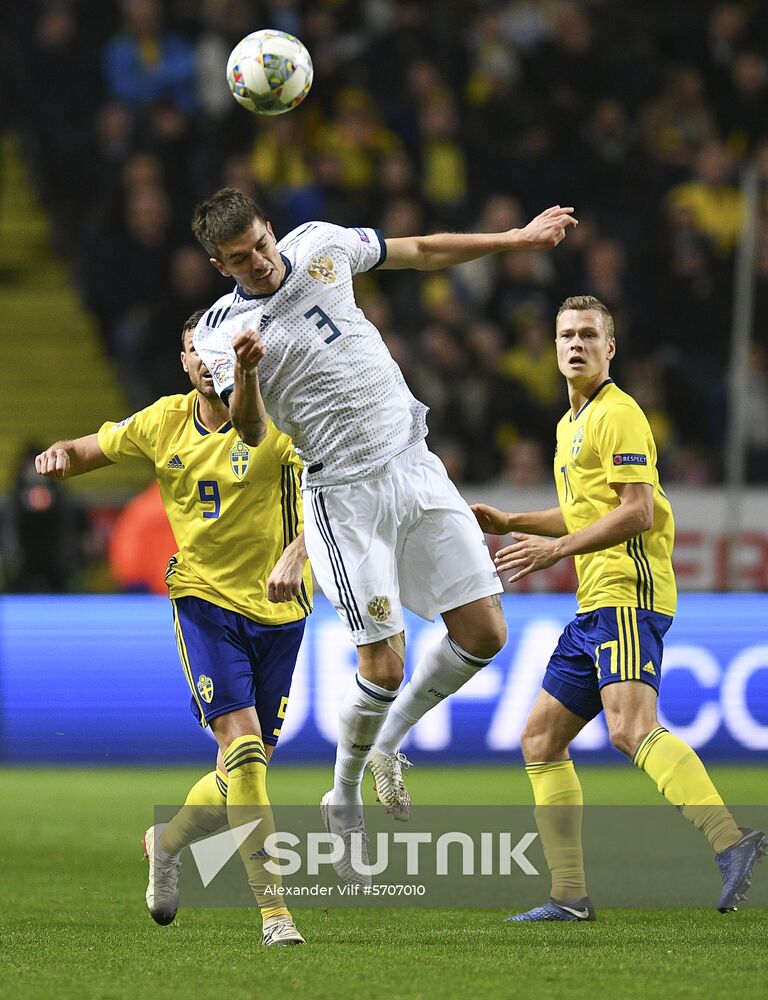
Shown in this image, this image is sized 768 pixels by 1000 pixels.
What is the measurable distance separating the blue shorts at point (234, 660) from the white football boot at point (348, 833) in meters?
0.39

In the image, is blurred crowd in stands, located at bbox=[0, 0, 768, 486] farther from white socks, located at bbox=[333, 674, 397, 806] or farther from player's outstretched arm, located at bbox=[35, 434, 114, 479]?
player's outstretched arm, located at bbox=[35, 434, 114, 479]

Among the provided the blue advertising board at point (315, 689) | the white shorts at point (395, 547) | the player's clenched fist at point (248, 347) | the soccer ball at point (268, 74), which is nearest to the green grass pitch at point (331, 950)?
the white shorts at point (395, 547)

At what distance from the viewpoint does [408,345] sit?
44.3 ft

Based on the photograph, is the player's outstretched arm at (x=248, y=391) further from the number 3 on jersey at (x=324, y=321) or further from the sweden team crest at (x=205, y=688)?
the sweden team crest at (x=205, y=688)

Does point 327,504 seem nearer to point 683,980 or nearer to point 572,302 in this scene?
point 572,302

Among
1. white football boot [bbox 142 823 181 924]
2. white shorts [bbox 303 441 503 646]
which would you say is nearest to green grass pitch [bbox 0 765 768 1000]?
white football boot [bbox 142 823 181 924]

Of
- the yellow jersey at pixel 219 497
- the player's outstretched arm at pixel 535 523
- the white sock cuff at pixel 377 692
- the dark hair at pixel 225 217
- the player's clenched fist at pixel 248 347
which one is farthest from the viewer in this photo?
the player's outstretched arm at pixel 535 523

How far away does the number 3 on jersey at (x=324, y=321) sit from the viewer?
19.8ft

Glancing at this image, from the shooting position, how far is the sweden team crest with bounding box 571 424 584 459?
6367 millimetres

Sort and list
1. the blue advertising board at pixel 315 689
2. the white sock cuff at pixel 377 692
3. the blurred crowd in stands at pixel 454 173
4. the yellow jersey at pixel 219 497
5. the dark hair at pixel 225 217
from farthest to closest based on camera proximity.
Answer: the blurred crowd in stands at pixel 454 173 → the blue advertising board at pixel 315 689 → the yellow jersey at pixel 219 497 → the white sock cuff at pixel 377 692 → the dark hair at pixel 225 217

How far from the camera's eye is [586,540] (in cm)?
601

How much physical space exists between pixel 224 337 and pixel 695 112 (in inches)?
442

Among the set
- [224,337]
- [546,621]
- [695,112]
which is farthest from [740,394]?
[224,337]

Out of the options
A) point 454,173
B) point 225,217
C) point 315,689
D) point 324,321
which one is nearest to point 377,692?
point 324,321
